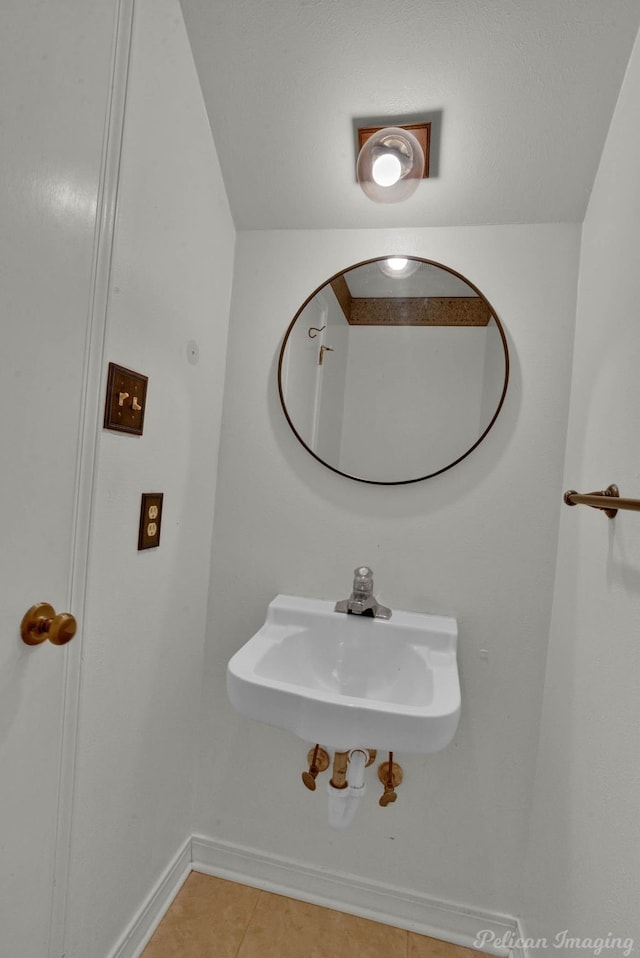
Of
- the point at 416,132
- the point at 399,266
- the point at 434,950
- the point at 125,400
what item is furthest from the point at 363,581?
the point at 416,132

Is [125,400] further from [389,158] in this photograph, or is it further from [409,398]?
[389,158]

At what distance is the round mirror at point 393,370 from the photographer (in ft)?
4.04

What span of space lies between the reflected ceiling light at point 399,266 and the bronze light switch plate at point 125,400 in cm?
71

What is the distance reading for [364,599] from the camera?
4.02ft

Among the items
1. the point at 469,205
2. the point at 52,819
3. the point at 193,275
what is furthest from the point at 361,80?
the point at 52,819

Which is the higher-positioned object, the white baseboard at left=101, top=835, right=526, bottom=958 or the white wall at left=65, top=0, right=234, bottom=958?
the white wall at left=65, top=0, right=234, bottom=958

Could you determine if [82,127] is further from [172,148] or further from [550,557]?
[550,557]

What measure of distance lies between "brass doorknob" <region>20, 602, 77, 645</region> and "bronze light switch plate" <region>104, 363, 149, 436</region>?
1.12ft

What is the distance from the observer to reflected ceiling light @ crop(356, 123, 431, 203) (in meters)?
1.10

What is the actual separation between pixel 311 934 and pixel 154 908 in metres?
0.40

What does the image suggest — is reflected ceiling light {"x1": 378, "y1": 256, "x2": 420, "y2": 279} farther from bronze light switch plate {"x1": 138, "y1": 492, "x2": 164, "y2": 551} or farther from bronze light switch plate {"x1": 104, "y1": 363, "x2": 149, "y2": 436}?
bronze light switch plate {"x1": 138, "y1": 492, "x2": 164, "y2": 551}

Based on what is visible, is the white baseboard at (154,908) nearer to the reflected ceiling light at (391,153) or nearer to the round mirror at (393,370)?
the round mirror at (393,370)

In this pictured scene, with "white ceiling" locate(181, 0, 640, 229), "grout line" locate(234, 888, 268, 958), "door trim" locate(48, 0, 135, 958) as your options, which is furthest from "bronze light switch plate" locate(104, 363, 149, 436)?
"grout line" locate(234, 888, 268, 958)

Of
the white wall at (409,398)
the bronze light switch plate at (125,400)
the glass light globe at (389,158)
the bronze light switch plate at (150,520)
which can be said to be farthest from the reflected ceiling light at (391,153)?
the bronze light switch plate at (150,520)
